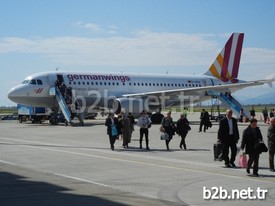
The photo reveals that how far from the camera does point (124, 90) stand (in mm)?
42719

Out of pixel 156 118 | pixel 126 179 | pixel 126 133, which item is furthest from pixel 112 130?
pixel 156 118

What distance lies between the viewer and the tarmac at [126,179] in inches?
370

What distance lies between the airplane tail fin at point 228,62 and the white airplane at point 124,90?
1173mm

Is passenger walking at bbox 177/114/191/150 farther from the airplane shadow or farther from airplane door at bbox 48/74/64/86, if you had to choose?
airplane door at bbox 48/74/64/86

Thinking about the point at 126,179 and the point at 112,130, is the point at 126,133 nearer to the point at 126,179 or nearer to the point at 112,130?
the point at 112,130

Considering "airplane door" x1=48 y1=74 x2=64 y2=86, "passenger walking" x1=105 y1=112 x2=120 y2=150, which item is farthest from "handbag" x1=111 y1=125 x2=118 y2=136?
"airplane door" x1=48 y1=74 x2=64 y2=86

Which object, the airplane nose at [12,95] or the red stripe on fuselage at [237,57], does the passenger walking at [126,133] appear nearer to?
the airplane nose at [12,95]

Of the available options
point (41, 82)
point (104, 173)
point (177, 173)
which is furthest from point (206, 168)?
point (41, 82)

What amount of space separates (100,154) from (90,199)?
8.38 meters

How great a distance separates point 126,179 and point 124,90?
31.0m

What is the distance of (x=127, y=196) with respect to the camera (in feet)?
31.8

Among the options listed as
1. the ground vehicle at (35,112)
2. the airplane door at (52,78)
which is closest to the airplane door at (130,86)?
the airplane door at (52,78)

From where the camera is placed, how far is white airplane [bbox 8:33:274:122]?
38719mm

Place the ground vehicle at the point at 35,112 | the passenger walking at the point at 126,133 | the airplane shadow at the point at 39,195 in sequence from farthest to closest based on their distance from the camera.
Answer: the ground vehicle at the point at 35,112
the passenger walking at the point at 126,133
the airplane shadow at the point at 39,195
